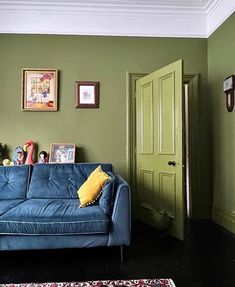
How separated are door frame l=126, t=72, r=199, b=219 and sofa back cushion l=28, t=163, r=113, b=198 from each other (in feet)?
2.05

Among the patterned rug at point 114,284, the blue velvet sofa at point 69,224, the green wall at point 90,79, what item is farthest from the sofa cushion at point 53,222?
the green wall at point 90,79

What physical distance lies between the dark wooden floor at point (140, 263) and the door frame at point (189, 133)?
93cm

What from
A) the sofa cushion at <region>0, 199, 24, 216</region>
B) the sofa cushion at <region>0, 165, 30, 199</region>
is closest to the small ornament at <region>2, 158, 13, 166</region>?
the sofa cushion at <region>0, 165, 30, 199</region>

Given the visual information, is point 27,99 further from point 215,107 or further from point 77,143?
point 215,107

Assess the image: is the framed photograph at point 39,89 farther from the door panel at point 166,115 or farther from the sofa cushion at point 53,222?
the sofa cushion at point 53,222

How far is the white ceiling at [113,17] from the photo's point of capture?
12.4 ft

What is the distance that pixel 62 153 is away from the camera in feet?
12.3

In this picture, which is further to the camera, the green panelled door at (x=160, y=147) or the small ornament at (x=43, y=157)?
the small ornament at (x=43, y=157)

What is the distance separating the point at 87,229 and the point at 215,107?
247 cm

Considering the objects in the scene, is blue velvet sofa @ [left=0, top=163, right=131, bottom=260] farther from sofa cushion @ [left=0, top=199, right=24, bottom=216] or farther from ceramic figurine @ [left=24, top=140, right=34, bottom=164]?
ceramic figurine @ [left=24, top=140, right=34, bottom=164]

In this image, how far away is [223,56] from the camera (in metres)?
3.56

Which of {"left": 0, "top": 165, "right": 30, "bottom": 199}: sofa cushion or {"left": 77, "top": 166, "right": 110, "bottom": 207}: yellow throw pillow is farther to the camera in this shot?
{"left": 0, "top": 165, "right": 30, "bottom": 199}: sofa cushion

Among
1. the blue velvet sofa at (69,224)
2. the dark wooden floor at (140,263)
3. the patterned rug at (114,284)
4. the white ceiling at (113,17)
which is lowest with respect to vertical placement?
the dark wooden floor at (140,263)

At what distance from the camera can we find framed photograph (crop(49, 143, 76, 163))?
370cm
